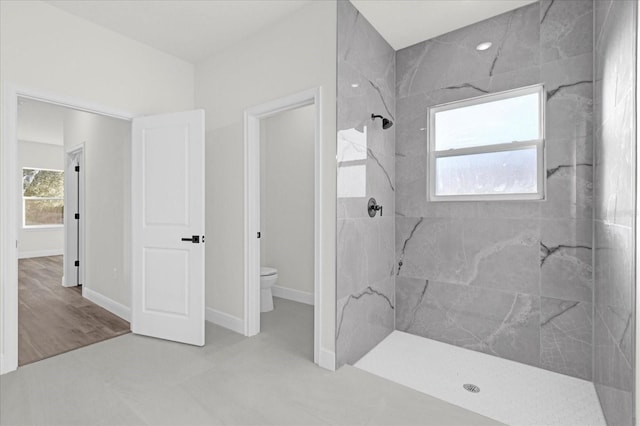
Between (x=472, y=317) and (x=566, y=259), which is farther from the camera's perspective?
(x=472, y=317)

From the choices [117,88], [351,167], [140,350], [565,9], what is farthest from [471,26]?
[140,350]

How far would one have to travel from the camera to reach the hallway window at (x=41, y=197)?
24.0 feet

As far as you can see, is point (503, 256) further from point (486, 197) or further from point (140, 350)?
point (140, 350)

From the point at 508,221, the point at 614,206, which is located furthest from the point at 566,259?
the point at 614,206

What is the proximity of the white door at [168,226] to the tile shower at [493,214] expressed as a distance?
1.28m

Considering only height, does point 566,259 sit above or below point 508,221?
below

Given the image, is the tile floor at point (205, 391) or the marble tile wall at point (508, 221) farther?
the marble tile wall at point (508, 221)

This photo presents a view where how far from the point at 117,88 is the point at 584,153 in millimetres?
3791

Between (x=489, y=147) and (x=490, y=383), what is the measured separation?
1.75 metres

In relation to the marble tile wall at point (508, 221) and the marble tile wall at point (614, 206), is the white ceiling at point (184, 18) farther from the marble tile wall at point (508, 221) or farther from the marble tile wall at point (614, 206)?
the marble tile wall at point (614, 206)

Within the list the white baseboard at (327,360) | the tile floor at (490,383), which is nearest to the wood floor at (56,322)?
the white baseboard at (327,360)

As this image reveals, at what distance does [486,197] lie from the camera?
2.51 meters

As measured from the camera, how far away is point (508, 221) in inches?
95.0

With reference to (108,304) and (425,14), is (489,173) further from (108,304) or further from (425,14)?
(108,304)
